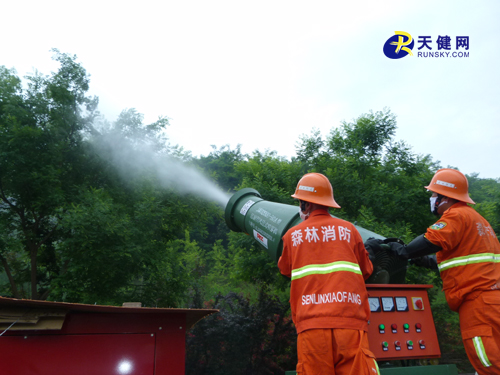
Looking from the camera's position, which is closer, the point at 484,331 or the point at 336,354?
the point at 336,354

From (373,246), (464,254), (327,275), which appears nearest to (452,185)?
(464,254)

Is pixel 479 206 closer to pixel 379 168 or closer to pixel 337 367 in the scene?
pixel 379 168

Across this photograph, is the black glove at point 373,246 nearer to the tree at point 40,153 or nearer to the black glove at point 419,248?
the black glove at point 419,248

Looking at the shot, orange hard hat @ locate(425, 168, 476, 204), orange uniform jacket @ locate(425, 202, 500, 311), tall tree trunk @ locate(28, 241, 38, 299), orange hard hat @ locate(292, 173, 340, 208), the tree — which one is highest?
the tree

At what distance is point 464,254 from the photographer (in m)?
2.84

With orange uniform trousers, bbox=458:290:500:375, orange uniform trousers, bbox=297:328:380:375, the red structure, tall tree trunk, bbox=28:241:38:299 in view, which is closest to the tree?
tall tree trunk, bbox=28:241:38:299

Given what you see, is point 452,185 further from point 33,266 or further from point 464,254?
point 33,266

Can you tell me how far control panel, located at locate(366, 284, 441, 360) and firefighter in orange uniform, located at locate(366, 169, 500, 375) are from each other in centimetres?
36

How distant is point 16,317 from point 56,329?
25cm

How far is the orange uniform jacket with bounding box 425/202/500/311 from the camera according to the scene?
108 inches

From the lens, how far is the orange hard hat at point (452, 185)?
3061mm

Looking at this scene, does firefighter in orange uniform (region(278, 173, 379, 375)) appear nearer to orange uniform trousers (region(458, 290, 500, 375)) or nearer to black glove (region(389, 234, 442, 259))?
black glove (region(389, 234, 442, 259))

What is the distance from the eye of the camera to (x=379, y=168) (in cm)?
1096

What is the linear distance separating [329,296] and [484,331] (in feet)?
4.08
